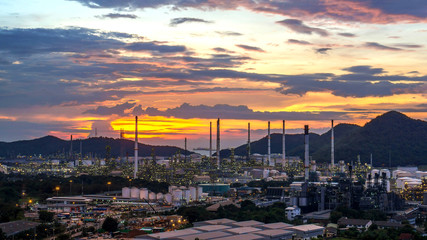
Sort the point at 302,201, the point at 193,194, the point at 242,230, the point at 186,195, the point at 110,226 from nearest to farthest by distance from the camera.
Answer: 1. the point at 242,230
2. the point at 110,226
3. the point at 302,201
4. the point at 186,195
5. the point at 193,194

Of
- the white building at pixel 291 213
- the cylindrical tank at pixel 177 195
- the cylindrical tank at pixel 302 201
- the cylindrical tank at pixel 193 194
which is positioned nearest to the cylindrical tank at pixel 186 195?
the cylindrical tank at pixel 193 194

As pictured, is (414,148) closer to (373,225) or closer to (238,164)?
(238,164)

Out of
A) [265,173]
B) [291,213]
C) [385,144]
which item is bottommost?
[291,213]

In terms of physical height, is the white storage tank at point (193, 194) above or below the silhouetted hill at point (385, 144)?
below

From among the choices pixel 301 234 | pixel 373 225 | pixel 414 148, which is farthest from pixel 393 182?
pixel 414 148

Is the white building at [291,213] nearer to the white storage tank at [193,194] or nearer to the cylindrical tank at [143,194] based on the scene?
the white storage tank at [193,194]

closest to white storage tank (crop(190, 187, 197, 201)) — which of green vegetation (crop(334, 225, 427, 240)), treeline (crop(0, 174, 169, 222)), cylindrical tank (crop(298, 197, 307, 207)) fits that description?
treeline (crop(0, 174, 169, 222))

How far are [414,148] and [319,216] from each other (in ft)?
335

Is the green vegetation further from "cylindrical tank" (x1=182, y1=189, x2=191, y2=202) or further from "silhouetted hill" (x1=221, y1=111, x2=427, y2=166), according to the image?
"silhouetted hill" (x1=221, y1=111, x2=427, y2=166)

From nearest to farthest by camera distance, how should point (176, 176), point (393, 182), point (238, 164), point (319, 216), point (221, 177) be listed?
point (319, 216), point (393, 182), point (176, 176), point (221, 177), point (238, 164)

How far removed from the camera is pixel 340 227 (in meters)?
39.8

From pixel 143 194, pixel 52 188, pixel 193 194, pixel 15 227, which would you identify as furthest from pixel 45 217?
pixel 193 194

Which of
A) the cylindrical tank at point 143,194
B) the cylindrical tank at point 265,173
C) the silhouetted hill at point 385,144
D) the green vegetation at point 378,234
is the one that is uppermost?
the silhouetted hill at point 385,144

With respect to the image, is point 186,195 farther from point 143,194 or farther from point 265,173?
point 265,173
